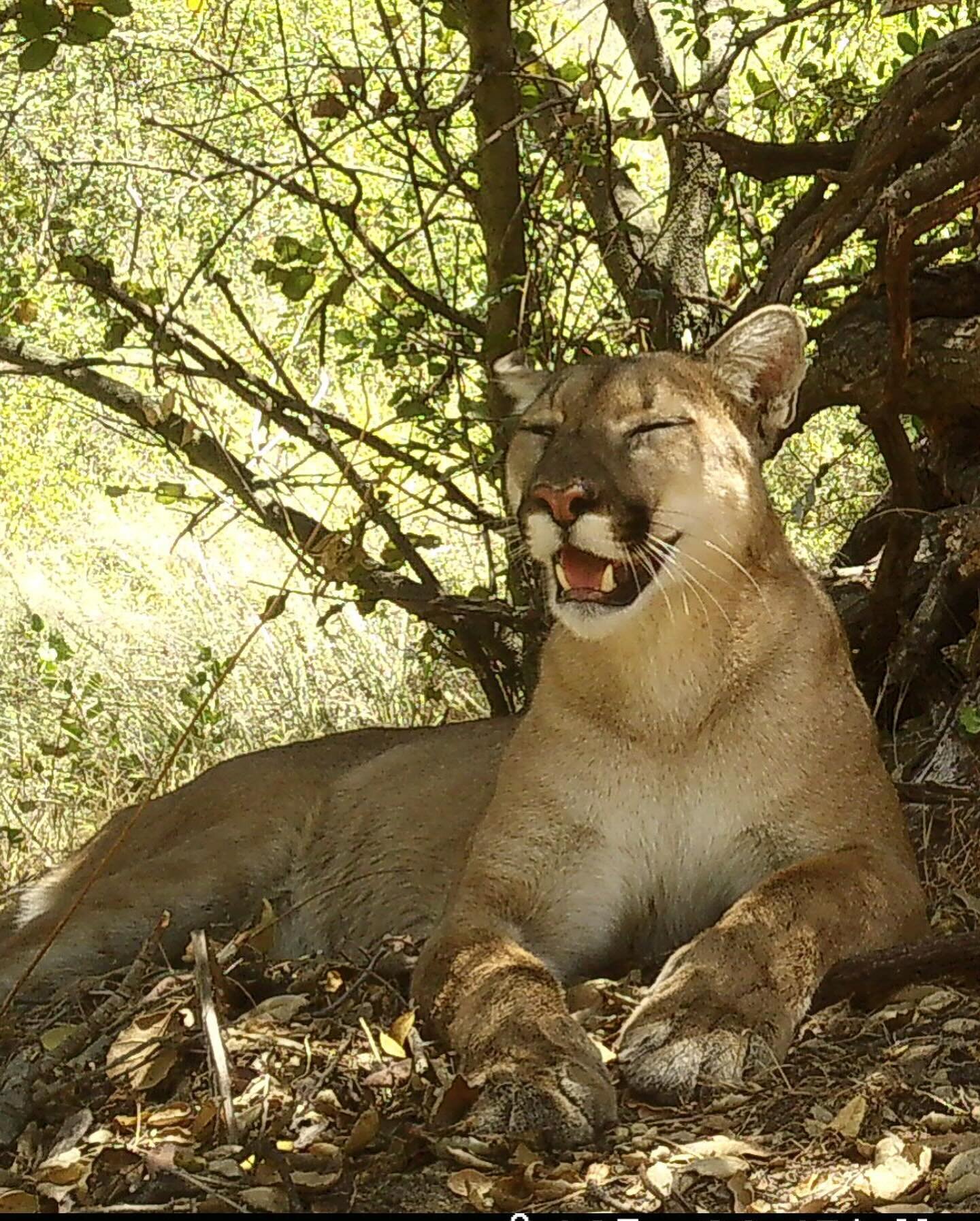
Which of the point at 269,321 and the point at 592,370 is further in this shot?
the point at 269,321

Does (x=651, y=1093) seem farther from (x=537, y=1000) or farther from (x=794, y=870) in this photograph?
(x=794, y=870)

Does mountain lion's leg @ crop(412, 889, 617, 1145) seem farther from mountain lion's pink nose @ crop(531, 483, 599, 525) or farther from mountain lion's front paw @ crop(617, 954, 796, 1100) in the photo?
mountain lion's pink nose @ crop(531, 483, 599, 525)

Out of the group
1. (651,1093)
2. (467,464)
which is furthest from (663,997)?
(467,464)

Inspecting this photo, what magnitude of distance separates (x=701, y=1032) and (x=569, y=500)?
44.2 inches

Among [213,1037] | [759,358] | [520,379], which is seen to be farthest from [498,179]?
[213,1037]

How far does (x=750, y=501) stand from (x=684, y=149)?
2556 mm

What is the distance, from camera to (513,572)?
622 centimetres

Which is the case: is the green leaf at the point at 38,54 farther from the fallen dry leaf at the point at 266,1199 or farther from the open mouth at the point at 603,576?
the fallen dry leaf at the point at 266,1199

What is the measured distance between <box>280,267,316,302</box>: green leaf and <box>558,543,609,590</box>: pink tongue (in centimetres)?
172

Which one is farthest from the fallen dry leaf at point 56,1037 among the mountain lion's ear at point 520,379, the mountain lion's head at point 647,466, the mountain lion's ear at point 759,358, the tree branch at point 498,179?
the tree branch at point 498,179

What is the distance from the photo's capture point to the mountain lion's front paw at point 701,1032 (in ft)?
10.5

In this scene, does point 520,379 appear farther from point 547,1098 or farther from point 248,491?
point 547,1098

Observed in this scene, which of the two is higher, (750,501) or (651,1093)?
(750,501)

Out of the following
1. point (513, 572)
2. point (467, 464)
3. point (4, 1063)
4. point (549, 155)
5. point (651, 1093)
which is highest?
point (549, 155)
